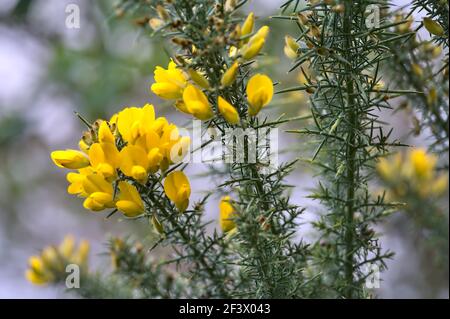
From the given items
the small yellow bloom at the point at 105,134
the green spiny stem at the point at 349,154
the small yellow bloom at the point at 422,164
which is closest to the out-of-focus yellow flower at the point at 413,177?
the small yellow bloom at the point at 422,164

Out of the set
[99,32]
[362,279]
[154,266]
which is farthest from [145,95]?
[362,279]

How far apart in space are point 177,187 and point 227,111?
116 millimetres

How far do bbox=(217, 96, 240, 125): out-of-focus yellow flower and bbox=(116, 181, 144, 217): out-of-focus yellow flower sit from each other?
130mm

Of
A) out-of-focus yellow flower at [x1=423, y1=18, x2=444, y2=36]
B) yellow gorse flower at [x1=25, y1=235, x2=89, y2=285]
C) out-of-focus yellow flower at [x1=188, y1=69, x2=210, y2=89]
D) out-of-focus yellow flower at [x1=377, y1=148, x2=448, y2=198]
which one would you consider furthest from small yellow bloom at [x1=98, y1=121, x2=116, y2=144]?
out-of-focus yellow flower at [x1=377, y1=148, x2=448, y2=198]

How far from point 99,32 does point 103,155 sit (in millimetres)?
1567

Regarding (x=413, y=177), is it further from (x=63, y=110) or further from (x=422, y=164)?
(x=63, y=110)

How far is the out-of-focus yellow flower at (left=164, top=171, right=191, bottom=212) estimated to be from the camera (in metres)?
0.64

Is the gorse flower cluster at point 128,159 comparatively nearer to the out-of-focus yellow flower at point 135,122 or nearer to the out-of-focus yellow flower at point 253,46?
the out-of-focus yellow flower at point 135,122

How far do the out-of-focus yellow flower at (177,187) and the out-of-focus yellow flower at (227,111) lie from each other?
0.09m

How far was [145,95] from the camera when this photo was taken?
2.51m

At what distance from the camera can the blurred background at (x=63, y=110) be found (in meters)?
1.65
